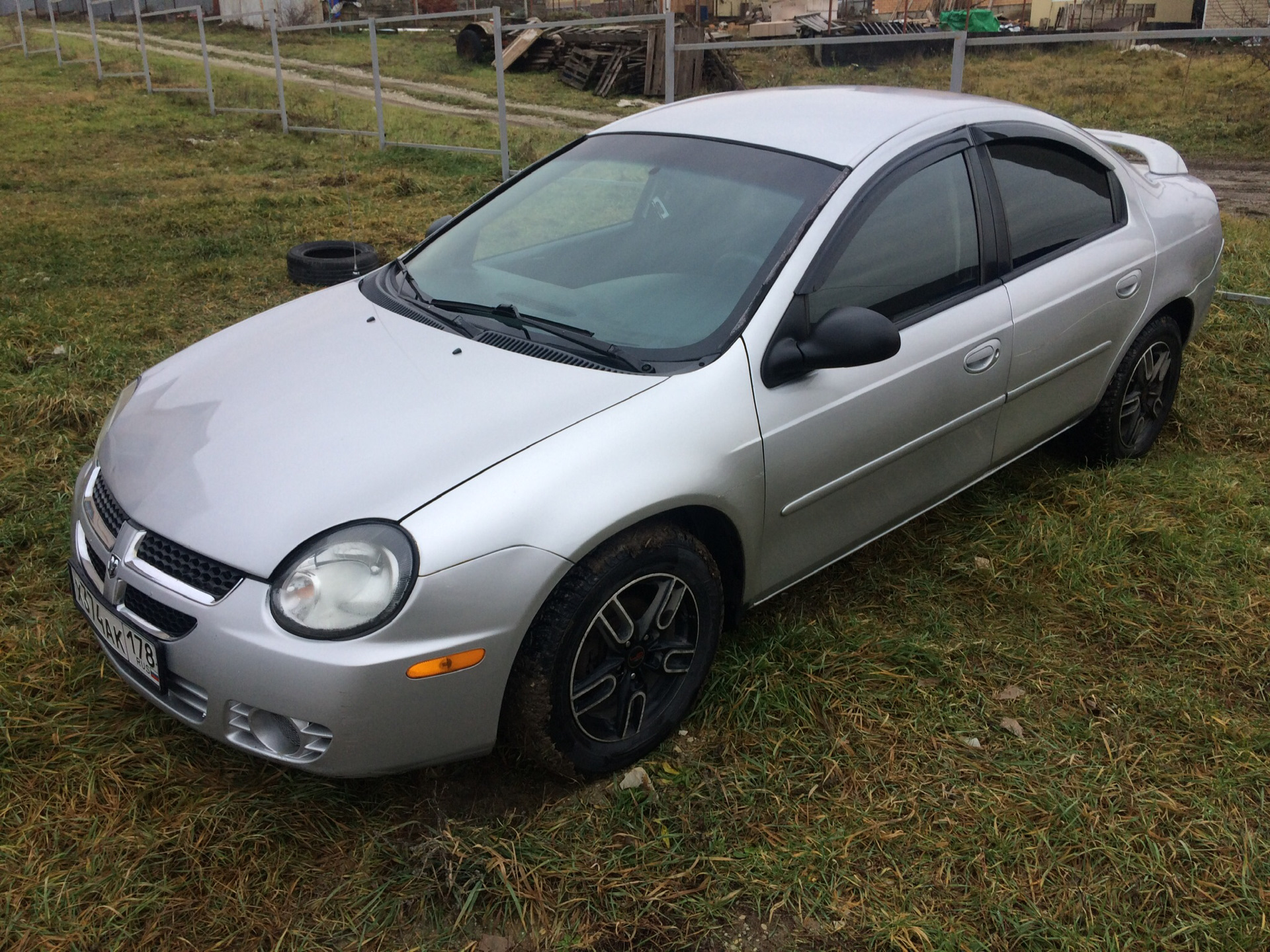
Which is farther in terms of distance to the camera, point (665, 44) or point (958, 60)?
point (665, 44)

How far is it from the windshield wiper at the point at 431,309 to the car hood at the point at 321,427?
5cm

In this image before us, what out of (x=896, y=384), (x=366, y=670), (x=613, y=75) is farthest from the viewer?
(x=613, y=75)

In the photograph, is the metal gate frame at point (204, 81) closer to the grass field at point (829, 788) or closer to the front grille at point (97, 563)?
the grass field at point (829, 788)

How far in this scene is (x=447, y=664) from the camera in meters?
2.17

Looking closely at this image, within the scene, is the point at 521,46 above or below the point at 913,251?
above

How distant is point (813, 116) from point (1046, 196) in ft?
3.12

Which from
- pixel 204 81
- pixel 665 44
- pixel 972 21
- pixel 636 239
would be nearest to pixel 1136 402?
pixel 636 239

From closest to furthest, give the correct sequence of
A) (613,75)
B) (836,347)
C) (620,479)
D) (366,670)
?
(366,670) → (620,479) → (836,347) → (613,75)

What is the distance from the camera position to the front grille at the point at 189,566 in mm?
2205

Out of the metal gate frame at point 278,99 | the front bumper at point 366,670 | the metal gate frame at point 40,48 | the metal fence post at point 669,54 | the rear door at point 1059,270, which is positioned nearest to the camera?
the front bumper at point 366,670

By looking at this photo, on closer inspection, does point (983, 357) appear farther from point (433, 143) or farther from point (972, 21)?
point (972, 21)

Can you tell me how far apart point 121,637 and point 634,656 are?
1.21m

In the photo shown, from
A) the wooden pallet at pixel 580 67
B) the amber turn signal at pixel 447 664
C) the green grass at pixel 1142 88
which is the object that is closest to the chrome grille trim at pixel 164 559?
the amber turn signal at pixel 447 664

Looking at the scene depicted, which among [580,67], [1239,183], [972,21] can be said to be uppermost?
[972,21]
